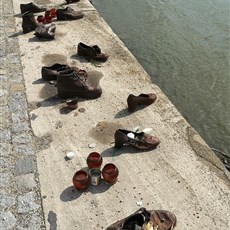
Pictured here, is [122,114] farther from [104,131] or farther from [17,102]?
[17,102]

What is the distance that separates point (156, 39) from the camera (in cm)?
958

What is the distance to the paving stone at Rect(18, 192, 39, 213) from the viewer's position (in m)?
4.14

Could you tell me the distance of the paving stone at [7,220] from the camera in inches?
156

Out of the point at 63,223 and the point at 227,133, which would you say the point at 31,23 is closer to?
the point at 227,133

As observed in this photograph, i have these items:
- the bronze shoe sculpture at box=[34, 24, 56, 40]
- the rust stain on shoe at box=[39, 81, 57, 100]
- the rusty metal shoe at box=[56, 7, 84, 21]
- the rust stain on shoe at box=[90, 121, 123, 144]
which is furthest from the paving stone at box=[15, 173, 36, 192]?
the rusty metal shoe at box=[56, 7, 84, 21]

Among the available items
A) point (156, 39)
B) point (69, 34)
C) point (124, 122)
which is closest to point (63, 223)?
point (124, 122)

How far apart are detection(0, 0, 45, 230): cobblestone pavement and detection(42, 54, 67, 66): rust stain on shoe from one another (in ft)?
1.64

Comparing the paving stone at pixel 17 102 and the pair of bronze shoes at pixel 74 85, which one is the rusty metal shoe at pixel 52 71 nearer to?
the pair of bronze shoes at pixel 74 85

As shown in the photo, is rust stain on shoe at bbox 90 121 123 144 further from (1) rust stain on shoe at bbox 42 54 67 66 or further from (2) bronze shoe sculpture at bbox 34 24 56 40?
(2) bronze shoe sculpture at bbox 34 24 56 40

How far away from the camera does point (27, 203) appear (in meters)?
4.21

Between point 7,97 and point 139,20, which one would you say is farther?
point 139,20

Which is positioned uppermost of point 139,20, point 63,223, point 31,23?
point 63,223

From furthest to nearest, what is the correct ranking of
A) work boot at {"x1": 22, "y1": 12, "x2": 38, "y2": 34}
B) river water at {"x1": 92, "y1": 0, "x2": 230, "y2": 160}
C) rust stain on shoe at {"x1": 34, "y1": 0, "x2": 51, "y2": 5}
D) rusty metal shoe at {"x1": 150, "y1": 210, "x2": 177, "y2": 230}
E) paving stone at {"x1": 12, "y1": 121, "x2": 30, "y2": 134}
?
1. rust stain on shoe at {"x1": 34, "y1": 0, "x2": 51, "y2": 5}
2. work boot at {"x1": 22, "y1": 12, "x2": 38, "y2": 34}
3. river water at {"x1": 92, "y1": 0, "x2": 230, "y2": 160}
4. paving stone at {"x1": 12, "y1": 121, "x2": 30, "y2": 134}
5. rusty metal shoe at {"x1": 150, "y1": 210, "x2": 177, "y2": 230}

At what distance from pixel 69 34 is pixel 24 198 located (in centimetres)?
479
